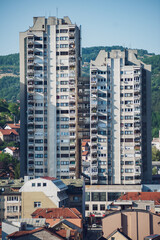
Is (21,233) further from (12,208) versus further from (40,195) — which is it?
(12,208)

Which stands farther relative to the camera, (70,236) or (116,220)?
(116,220)

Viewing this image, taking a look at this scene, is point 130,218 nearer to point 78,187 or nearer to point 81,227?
point 81,227

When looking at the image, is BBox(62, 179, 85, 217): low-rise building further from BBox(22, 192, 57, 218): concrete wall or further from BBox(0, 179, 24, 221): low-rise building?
BBox(0, 179, 24, 221): low-rise building

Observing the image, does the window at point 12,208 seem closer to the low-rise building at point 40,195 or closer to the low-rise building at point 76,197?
the low-rise building at point 40,195

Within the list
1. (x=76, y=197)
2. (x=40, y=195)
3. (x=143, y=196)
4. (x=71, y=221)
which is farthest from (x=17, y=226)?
(x=143, y=196)

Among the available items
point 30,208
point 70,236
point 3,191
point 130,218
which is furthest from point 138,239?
point 3,191

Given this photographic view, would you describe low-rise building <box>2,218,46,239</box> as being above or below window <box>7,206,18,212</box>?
above

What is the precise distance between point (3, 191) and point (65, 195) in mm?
14927

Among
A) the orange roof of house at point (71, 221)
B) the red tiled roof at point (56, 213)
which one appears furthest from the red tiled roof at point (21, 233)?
the red tiled roof at point (56, 213)

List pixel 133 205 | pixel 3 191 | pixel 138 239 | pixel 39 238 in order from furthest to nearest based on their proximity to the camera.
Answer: pixel 3 191
pixel 133 205
pixel 138 239
pixel 39 238

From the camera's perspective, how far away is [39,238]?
130250 mm

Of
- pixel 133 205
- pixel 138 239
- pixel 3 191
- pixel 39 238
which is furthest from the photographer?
pixel 3 191

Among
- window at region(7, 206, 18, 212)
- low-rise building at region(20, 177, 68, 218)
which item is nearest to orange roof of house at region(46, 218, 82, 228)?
low-rise building at region(20, 177, 68, 218)

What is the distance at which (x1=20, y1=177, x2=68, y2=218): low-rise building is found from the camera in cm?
17350
